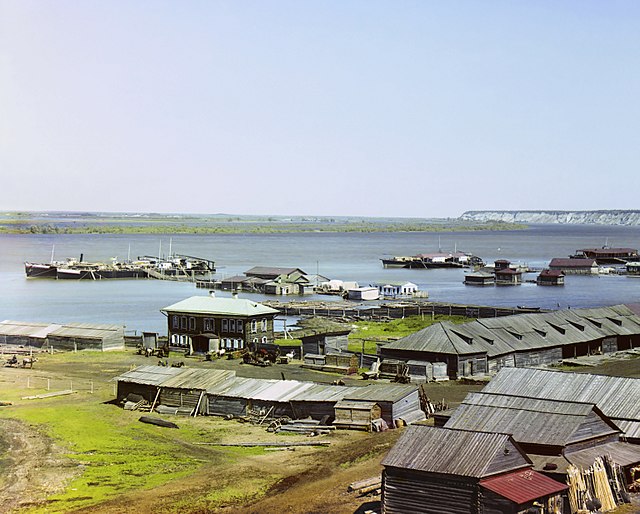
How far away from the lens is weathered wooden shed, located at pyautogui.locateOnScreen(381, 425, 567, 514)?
90.4ft

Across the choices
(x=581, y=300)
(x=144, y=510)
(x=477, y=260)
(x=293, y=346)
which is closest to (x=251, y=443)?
(x=144, y=510)

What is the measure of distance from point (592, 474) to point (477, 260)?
549 feet

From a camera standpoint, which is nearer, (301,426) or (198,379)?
(301,426)

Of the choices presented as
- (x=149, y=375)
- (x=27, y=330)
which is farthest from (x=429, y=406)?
(x=27, y=330)

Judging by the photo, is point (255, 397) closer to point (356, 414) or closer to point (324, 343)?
point (356, 414)

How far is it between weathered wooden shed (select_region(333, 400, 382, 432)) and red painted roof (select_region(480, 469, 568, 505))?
43.5ft

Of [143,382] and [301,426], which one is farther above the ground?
[143,382]

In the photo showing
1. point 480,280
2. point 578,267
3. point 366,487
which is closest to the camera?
point 366,487

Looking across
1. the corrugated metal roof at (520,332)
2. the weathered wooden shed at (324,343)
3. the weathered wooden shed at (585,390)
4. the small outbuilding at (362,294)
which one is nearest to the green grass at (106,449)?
the weathered wooden shed at (585,390)

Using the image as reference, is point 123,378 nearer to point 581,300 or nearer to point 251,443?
point 251,443

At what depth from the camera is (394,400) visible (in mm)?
42625

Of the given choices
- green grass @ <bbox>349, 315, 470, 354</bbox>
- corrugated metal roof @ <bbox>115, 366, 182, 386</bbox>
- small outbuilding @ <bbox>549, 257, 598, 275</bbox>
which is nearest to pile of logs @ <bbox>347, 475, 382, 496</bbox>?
corrugated metal roof @ <bbox>115, 366, 182, 386</bbox>

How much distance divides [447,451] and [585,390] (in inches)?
393

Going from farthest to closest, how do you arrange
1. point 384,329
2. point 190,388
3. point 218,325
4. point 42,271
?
point 42,271, point 384,329, point 218,325, point 190,388
